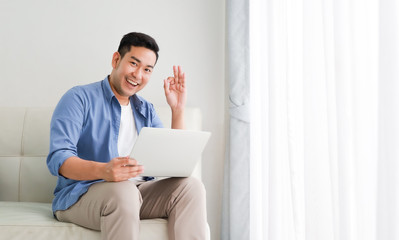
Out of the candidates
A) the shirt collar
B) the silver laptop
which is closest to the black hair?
the shirt collar

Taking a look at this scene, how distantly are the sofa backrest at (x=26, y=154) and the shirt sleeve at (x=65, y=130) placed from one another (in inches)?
24.4

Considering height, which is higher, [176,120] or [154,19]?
[154,19]

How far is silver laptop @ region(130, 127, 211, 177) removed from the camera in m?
1.24

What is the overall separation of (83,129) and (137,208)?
42 cm

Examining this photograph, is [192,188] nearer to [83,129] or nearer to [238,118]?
[83,129]

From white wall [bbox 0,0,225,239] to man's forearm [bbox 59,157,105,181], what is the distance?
1123 mm

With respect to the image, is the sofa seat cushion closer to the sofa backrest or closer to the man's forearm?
the man's forearm

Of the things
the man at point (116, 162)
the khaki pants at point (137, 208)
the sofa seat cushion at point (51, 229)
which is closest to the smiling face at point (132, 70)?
the man at point (116, 162)
